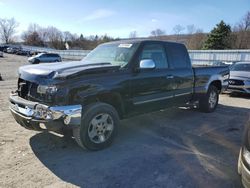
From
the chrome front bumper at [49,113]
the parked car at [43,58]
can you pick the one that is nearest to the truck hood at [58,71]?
the chrome front bumper at [49,113]

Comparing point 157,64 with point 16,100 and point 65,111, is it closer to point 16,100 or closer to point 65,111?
point 65,111

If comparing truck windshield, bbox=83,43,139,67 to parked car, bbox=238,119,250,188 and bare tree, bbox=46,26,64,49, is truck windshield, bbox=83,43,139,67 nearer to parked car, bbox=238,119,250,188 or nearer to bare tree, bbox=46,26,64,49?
parked car, bbox=238,119,250,188

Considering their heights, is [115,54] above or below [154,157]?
above

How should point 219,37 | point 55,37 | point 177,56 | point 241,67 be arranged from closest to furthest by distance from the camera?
1. point 177,56
2. point 241,67
3. point 219,37
4. point 55,37

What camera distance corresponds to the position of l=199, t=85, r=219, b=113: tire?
6.91 metres

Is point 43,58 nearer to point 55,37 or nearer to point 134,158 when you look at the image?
point 134,158

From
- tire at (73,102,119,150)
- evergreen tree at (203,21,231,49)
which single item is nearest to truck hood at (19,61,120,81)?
tire at (73,102,119,150)

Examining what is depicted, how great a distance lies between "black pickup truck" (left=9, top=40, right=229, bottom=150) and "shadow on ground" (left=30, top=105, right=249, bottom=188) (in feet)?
1.39

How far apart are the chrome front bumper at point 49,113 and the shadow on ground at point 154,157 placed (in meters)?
0.65

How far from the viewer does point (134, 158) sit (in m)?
4.00

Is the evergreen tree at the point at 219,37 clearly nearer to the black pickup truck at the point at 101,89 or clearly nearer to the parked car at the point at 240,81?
the parked car at the point at 240,81

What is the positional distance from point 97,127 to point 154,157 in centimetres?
108

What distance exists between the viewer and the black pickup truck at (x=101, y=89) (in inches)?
147

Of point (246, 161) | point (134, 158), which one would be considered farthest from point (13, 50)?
point (246, 161)
